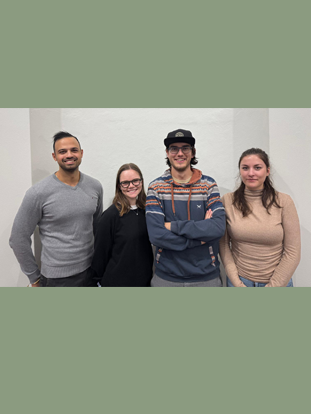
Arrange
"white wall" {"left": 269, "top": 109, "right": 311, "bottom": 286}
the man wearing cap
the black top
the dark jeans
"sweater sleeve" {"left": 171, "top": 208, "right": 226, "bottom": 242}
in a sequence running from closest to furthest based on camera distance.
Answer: "sweater sleeve" {"left": 171, "top": 208, "right": 226, "bottom": 242}
the man wearing cap
the black top
the dark jeans
"white wall" {"left": 269, "top": 109, "right": 311, "bottom": 286}

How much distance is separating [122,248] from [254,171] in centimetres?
123

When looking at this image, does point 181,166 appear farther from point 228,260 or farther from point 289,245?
point 289,245

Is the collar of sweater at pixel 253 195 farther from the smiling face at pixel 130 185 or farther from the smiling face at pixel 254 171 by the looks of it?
the smiling face at pixel 130 185

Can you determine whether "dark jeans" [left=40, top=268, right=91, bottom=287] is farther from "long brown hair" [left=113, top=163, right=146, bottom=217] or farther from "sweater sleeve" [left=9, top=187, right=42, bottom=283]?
"long brown hair" [left=113, top=163, right=146, bottom=217]

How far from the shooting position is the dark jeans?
1.82 m

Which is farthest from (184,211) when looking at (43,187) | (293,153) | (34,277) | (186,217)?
(293,153)

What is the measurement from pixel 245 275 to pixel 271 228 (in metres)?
0.44

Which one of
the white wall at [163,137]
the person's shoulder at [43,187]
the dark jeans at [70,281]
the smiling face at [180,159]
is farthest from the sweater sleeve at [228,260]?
the person's shoulder at [43,187]

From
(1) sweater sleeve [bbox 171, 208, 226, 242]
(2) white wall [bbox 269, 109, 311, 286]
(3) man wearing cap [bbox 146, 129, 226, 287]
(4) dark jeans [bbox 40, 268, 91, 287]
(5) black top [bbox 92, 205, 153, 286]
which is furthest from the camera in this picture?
(2) white wall [bbox 269, 109, 311, 286]

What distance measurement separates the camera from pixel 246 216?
65.2 inches

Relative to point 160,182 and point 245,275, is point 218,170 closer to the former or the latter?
point 160,182

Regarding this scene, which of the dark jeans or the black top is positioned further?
the dark jeans

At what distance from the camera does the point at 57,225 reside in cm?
176

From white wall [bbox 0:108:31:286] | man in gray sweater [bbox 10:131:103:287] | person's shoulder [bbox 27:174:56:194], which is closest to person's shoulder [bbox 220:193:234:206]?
man in gray sweater [bbox 10:131:103:287]
